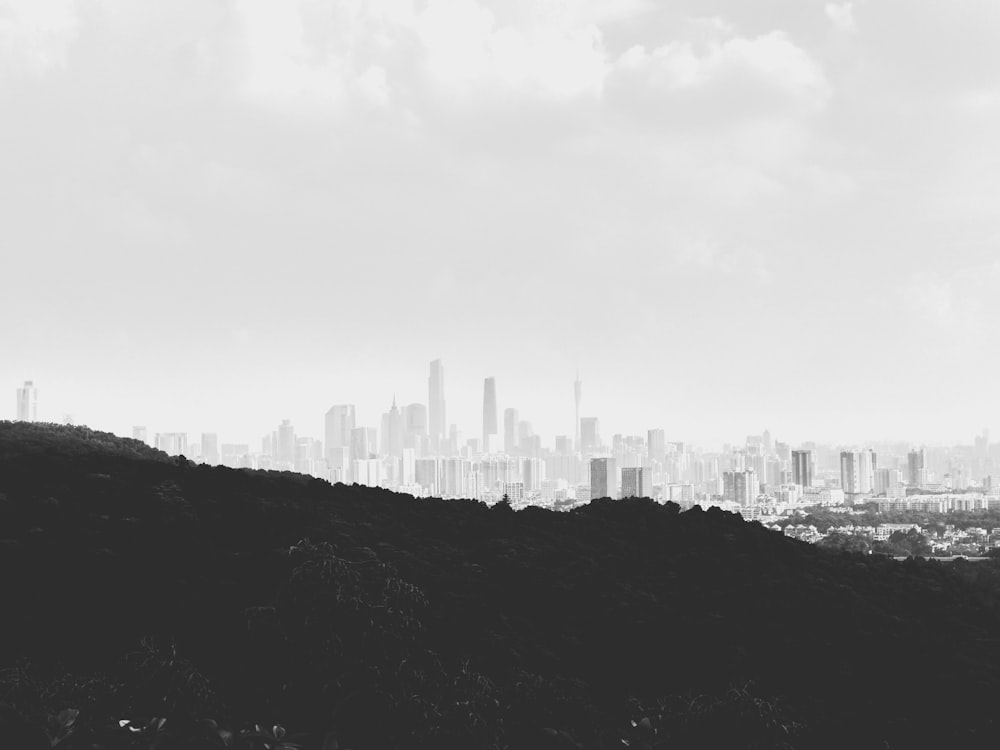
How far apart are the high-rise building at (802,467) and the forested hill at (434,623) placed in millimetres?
126947

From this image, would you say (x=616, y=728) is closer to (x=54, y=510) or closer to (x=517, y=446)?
(x=54, y=510)

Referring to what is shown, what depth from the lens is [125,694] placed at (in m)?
6.30

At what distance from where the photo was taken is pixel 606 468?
111 metres

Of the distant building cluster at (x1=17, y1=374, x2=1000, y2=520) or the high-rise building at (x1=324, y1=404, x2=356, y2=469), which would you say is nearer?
the distant building cluster at (x1=17, y1=374, x2=1000, y2=520)

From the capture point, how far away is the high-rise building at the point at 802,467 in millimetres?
139875

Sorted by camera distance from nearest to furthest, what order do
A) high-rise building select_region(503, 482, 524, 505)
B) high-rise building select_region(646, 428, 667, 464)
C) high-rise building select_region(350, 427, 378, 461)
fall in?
high-rise building select_region(503, 482, 524, 505) < high-rise building select_region(350, 427, 378, 461) < high-rise building select_region(646, 428, 667, 464)

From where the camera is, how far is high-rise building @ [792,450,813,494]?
5507 inches

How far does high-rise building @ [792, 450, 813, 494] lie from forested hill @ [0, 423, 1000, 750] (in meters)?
127

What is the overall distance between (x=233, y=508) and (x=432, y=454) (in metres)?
159

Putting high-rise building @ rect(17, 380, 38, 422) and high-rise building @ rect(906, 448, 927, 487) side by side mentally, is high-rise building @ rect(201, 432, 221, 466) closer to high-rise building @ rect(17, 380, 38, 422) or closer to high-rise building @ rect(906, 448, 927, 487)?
high-rise building @ rect(17, 380, 38, 422)

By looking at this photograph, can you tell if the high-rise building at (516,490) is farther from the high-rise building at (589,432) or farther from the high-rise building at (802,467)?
the high-rise building at (589,432)

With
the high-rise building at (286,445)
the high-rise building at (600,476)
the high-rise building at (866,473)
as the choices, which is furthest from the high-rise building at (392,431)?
the high-rise building at (866,473)

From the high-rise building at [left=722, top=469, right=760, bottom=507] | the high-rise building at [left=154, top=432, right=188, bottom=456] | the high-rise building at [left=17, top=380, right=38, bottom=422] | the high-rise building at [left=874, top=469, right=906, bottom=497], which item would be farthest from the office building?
the high-rise building at [left=17, top=380, right=38, bottom=422]

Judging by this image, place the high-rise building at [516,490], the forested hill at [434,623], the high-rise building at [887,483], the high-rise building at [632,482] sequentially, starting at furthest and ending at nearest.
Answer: the high-rise building at [887,483] < the high-rise building at [516,490] < the high-rise building at [632,482] < the forested hill at [434,623]
